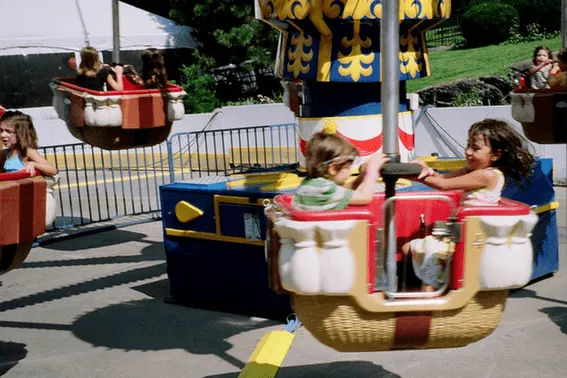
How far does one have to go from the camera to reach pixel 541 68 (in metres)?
6.97

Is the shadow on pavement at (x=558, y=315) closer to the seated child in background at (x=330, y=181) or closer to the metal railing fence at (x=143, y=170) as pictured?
the seated child in background at (x=330, y=181)

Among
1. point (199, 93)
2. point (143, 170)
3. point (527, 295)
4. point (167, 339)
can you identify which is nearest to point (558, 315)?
point (527, 295)

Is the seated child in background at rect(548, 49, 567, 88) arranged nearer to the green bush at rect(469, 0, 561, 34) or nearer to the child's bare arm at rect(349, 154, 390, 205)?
the child's bare arm at rect(349, 154, 390, 205)

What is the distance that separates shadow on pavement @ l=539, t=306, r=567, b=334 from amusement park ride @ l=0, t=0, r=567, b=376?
75 cm

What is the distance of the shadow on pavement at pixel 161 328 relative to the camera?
Result: 18.8 feet

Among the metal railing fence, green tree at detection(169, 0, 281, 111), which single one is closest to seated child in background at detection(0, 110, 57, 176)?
the metal railing fence

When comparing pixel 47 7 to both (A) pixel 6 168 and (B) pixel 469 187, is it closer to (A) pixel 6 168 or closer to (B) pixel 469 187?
(A) pixel 6 168

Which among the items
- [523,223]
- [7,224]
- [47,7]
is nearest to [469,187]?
[523,223]

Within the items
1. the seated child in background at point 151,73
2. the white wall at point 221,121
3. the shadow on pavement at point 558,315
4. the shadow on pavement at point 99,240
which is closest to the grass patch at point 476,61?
the white wall at point 221,121

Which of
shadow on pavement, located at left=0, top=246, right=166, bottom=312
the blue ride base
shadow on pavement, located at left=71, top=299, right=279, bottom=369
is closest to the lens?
shadow on pavement, located at left=71, top=299, right=279, bottom=369

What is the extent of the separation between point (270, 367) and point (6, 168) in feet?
6.74

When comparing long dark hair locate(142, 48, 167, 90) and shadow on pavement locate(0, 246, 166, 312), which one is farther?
shadow on pavement locate(0, 246, 166, 312)

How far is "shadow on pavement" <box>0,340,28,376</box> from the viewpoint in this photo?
548cm

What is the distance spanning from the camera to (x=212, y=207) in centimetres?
639
